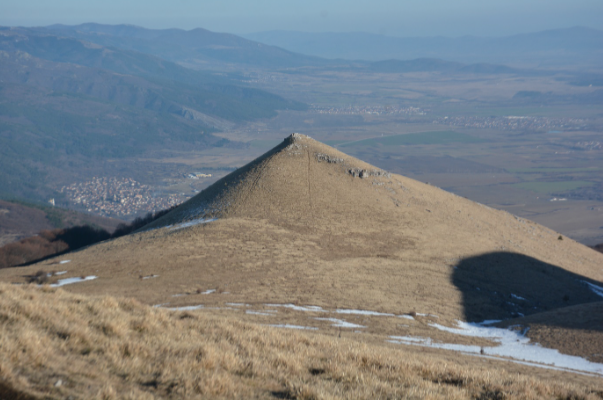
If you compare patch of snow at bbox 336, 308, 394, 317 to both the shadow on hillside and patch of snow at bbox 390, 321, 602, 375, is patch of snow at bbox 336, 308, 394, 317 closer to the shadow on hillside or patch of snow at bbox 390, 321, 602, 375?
patch of snow at bbox 390, 321, 602, 375

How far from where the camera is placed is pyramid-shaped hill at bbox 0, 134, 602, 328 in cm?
2669

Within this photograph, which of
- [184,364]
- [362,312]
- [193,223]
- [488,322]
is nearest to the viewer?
[184,364]

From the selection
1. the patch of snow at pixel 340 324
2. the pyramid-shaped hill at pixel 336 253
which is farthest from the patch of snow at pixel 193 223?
the patch of snow at pixel 340 324

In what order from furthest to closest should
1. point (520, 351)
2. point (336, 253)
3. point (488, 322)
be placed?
point (336, 253), point (488, 322), point (520, 351)

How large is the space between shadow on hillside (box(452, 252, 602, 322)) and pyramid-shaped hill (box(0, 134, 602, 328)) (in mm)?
118

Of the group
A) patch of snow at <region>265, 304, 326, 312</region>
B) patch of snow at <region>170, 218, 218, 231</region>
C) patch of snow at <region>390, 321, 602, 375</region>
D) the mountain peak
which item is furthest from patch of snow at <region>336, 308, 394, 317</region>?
patch of snow at <region>170, 218, 218, 231</region>

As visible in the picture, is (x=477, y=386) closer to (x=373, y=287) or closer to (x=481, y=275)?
(x=373, y=287)

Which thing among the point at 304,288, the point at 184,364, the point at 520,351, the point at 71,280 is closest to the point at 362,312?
the point at 304,288

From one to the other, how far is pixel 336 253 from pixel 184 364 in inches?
1011

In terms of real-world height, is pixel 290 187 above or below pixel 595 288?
above

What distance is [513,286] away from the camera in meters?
32.8

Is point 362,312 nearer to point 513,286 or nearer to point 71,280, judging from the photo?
point 513,286

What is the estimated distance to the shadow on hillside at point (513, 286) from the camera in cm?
2827

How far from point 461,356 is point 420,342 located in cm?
229
